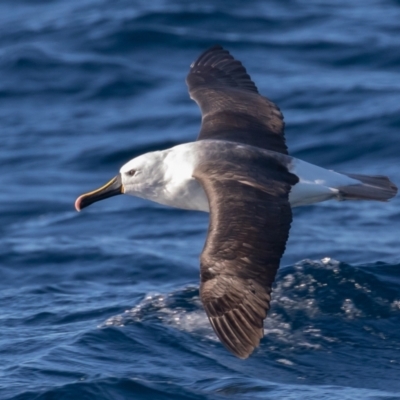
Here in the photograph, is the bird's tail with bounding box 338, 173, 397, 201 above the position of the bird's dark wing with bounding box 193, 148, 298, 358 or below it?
above

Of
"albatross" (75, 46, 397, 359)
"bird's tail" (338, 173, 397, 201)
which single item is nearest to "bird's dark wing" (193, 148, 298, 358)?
"albatross" (75, 46, 397, 359)

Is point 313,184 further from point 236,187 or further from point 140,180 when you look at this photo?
point 140,180

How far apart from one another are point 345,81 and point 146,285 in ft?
22.3

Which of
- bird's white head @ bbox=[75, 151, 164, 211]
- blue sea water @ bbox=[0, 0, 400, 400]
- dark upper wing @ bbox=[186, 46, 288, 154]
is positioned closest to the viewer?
blue sea water @ bbox=[0, 0, 400, 400]

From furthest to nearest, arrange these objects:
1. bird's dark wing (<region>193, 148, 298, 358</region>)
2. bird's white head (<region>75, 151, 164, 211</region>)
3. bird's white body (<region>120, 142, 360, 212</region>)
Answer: bird's white head (<region>75, 151, 164, 211</region>), bird's white body (<region>120, 142, 360, 212</region>), bird's dark wing (<region>193, 148, 298, 358</region>)

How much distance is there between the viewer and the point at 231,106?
10.1 metres

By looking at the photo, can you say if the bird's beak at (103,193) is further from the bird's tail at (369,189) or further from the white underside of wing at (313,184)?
the bird's tail at (369,189)

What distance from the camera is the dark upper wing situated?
31.7 ft

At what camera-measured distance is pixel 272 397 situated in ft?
25.5

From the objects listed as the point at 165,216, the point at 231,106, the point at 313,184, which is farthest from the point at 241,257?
the point at 165,216

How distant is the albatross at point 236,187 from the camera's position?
23.7ft

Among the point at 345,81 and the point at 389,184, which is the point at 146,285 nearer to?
the point at 389,184

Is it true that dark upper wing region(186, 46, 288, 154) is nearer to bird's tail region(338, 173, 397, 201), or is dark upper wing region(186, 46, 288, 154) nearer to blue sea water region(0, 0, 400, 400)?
bird's tail region(338, 173, 397, 201)

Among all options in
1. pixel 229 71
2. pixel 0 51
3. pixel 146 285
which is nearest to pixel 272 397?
pixel 146 285
